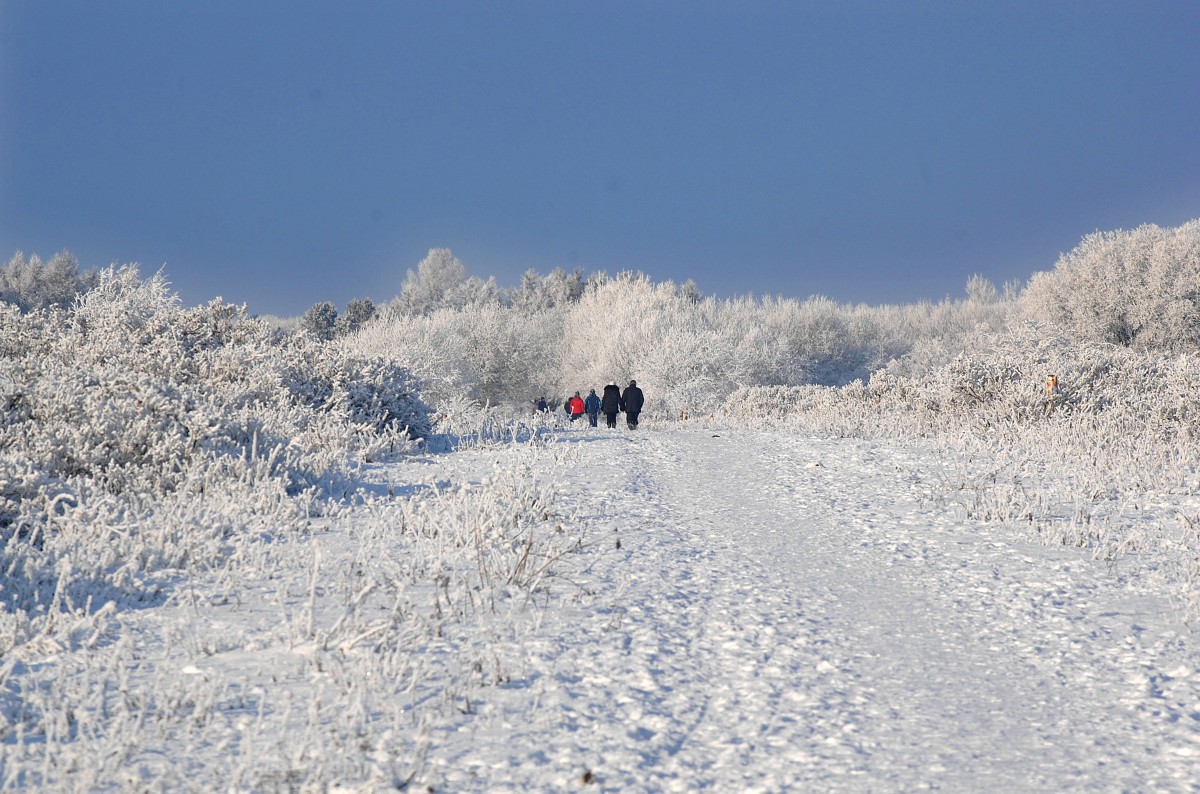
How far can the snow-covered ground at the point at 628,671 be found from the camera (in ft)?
10.2

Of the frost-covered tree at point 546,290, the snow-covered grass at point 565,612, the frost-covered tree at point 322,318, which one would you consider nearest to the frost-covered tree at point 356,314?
the frost-covered tree at point 322,318

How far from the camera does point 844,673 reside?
13.6ft

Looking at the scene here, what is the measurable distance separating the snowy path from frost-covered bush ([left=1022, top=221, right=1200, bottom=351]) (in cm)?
3190

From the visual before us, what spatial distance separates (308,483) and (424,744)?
5.97 m

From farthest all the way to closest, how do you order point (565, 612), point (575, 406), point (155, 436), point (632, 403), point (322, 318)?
point (322, 318), point (575, 406), point (632, 403), point (155, 436), point (565, 612)

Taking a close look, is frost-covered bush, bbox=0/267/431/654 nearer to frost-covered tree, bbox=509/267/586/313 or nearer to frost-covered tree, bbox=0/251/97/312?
frost-covered tree, bbox=0/251/97/312

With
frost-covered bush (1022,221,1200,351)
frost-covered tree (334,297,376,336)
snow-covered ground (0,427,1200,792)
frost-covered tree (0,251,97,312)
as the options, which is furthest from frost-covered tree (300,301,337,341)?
snow-covered ground (0,427,1200,792)

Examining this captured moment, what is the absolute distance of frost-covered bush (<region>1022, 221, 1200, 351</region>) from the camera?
34719 mm

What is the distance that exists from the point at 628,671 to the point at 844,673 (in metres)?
1.07

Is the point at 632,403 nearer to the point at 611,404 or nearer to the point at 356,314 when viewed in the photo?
the point at 611,404

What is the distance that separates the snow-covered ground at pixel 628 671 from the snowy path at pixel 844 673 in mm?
16

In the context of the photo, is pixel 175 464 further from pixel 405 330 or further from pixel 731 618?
pixel 405 330

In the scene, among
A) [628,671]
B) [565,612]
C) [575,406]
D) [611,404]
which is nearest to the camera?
[628,671]

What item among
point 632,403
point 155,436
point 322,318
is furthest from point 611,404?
point 322,318
